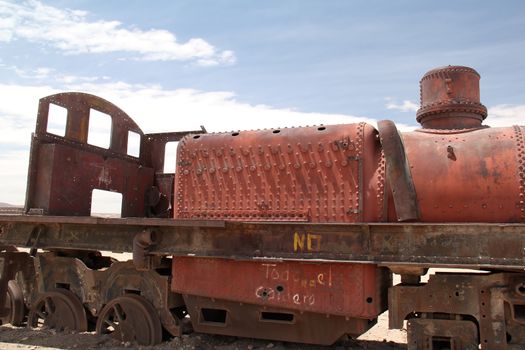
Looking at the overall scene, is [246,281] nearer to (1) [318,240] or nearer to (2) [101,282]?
(1) [318,240]

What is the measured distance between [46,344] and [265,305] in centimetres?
326

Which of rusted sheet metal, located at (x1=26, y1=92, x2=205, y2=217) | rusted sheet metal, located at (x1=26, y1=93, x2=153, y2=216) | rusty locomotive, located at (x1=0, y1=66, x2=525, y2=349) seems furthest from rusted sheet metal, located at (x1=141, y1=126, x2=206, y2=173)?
rusty locomotive, located at (x1=0, y1=66, x2=525, y2=349)

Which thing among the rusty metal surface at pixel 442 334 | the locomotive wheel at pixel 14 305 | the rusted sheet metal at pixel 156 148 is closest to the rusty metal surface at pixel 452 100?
the rusty metal surface at pixel 442 334

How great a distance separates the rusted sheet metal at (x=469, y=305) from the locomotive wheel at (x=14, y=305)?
5.95 m

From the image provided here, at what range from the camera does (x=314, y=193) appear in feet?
18.6

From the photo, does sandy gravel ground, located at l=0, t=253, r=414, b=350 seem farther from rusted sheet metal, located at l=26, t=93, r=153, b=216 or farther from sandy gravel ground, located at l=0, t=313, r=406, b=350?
rusted sheet metal, located at l=26, t=93, r=153, b=216

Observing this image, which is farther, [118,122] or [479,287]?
[118,122]

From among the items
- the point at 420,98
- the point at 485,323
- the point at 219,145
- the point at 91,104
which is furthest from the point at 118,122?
the point at 485,323

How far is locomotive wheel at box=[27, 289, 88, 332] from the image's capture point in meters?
7.09

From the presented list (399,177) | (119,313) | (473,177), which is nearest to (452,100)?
(473,177)

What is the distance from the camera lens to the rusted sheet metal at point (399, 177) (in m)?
5.03

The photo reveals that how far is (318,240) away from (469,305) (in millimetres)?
1749

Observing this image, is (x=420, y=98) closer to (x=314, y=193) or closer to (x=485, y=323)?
(x=314, y=193)

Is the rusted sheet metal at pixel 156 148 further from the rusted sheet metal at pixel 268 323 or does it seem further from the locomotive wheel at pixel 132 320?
the rusted sheet metal at pixel 268 323
